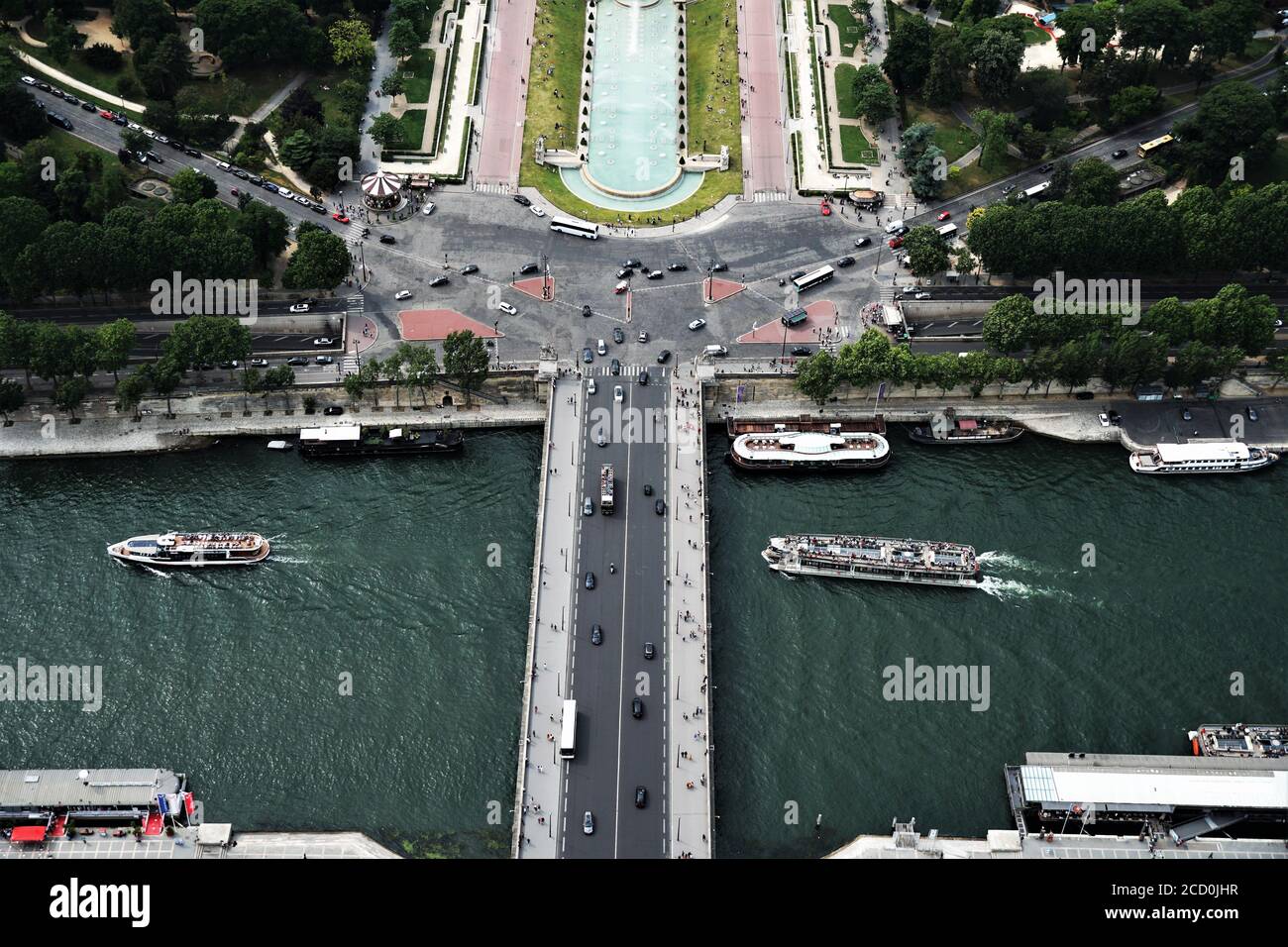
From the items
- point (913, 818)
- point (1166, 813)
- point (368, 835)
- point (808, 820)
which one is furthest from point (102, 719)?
point (1166, 813)

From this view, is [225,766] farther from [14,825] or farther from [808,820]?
[808,820]
